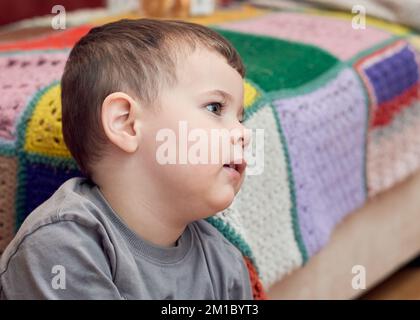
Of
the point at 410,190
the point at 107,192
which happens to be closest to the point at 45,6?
the point at 410,190

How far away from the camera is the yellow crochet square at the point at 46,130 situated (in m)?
0.92

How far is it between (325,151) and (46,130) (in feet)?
1.54

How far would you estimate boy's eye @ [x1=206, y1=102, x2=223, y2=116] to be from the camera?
2.76 feet

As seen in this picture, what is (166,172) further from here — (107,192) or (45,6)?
(45,6)

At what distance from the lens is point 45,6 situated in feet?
5.72

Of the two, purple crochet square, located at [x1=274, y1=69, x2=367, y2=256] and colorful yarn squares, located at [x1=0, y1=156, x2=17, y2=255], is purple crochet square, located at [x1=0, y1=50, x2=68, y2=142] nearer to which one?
colorful yarn squares, located at [x1=0, y1=156, x2=17, y2=255]

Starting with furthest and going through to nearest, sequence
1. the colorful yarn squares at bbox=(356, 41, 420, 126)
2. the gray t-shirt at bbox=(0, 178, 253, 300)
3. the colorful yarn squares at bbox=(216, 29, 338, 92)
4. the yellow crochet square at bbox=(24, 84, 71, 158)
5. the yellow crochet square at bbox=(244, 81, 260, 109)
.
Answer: the colorful yarn squares at bbox=(356, 41, 420, 126) < the colorful yarn squares at bbox=(216, 29, 338, 92) < the yellow crochet square at bbox=(244, 81, 260, 109) < the yellow crochet square at bbox=(24, 84, 71, 158) < the gray t-shirt at bbox=(0, 178, 253, 300)

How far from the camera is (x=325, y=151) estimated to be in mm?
1205

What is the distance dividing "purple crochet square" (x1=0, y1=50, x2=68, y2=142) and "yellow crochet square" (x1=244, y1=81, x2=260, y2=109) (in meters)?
0.25

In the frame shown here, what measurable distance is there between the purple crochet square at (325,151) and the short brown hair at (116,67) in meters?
0.29

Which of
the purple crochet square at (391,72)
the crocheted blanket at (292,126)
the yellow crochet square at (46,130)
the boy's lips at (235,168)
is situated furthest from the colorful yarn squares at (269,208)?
the purple crochet square at (391,72)

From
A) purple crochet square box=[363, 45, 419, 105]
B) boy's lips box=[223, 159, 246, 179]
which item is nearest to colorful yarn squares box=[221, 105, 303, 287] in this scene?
boy's lips box=[223, 159, 246, 179]

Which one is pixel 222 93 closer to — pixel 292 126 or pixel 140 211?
pixel 140 211

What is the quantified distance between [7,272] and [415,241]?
1018mm
